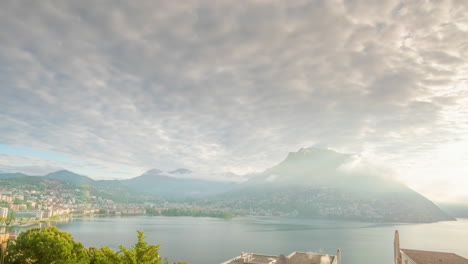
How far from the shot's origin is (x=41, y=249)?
24.3 meters

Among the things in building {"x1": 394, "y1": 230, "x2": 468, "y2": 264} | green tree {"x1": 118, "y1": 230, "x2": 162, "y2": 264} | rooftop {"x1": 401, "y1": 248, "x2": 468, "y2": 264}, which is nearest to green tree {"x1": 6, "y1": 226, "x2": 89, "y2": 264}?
green tree {"x1": 118, "y1": 230, "x2": 162, "y2": 264}

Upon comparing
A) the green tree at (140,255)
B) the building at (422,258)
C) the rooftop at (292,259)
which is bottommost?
the rooftop at (292,259)

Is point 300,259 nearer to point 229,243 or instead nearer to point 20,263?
point 20,263

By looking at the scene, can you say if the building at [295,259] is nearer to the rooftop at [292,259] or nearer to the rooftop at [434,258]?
the rooftop at [292,259]

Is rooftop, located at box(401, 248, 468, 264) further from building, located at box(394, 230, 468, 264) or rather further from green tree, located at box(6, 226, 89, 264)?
green tree, located at box(6, 226, 89, 264)

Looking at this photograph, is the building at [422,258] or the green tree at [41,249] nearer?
the green tree at [41,249]

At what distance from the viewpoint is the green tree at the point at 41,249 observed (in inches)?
948

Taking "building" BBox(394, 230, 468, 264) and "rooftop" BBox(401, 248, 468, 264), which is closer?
"rooftop" BBox(401, 248, 468, 264)

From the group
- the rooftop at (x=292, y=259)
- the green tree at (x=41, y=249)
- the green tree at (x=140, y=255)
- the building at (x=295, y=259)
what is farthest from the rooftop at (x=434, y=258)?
the green tree at (x=41, y=249)

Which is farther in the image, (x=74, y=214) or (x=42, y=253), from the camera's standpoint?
(x=74, y=214)

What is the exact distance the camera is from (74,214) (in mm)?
183750

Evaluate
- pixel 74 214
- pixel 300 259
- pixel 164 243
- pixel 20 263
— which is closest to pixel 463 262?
pixel 300 259

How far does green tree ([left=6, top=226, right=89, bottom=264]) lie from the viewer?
2408 cm

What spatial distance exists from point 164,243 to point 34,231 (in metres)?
55.9
